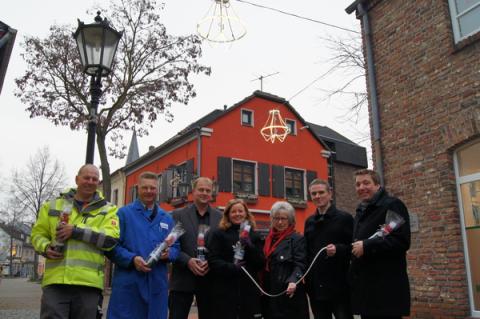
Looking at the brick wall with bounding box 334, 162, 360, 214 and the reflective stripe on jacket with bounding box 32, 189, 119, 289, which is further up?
the brick wall with bounding box 334, 162, 360, 214

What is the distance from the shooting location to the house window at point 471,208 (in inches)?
257

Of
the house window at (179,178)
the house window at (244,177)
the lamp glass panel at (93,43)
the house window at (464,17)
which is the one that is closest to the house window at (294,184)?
the house window at (244,177)

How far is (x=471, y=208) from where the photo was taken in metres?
6.72

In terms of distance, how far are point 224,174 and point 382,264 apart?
17.6m

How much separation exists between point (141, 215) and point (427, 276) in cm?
496

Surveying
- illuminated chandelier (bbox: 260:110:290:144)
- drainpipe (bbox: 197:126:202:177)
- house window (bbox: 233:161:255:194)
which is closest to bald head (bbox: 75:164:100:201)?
illuminated chandelier (bbox: 260:110:290:144)

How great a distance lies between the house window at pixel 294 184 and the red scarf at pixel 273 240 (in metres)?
18.6

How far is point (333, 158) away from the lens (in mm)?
26734

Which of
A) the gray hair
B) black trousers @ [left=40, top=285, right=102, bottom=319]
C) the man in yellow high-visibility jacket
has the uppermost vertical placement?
the gray hair

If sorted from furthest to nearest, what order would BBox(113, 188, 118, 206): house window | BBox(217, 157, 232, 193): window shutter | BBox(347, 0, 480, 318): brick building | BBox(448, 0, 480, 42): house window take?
BBox(113, 188, 118, 206): house window → BBox(217, 157, 232, 193): window shutter → BBox(448, 0, 480, 42): house window → BBox(347, 0, 480, 318): brick building

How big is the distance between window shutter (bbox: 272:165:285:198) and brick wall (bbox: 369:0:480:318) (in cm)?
1426

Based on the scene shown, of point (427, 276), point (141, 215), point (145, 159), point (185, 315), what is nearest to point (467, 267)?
point (427, 276)

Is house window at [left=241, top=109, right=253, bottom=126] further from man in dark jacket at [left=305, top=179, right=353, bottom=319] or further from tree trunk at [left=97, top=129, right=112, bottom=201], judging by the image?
man in dark jacket at [left=305, top=179, right=353, bottom=319]

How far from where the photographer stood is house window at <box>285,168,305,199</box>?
2323cm
